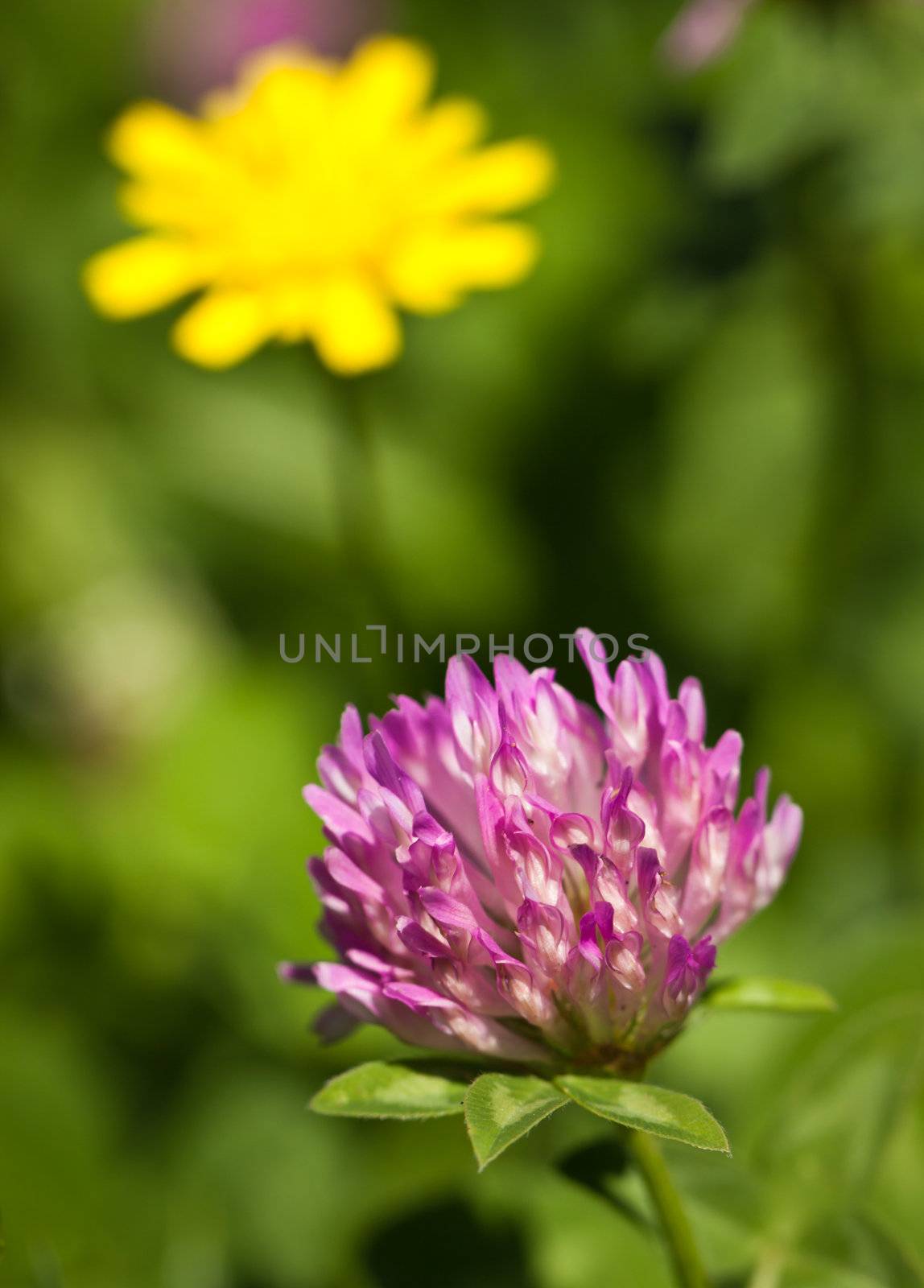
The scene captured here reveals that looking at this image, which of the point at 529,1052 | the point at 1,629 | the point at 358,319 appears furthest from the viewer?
the point at 1,629

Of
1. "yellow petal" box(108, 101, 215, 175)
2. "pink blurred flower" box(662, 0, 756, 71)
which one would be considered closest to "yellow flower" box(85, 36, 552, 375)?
"yellow petal" box(108, 101, 215, 175)

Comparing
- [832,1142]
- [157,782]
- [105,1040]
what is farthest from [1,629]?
[832,1142]

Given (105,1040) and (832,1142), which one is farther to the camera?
(105,1040)

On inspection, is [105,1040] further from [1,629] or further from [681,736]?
[681,736]

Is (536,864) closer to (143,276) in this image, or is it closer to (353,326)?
(353,326)

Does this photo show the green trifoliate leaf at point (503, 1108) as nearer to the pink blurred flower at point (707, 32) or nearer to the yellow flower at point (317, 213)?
the yellow flower at point (317, 213)

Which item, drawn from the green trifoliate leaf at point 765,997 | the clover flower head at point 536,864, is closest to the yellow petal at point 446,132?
the clover flower head at point 536,864

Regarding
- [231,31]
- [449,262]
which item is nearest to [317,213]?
[449,262]
